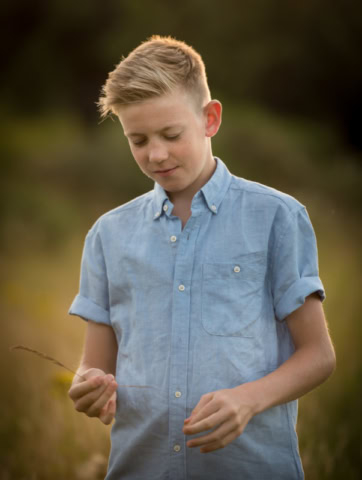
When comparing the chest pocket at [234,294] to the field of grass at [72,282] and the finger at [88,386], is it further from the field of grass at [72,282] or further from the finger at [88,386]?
the field of grass at [72,282]

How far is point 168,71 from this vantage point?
4.91ft

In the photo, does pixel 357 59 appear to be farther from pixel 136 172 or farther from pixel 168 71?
pixel 168 71

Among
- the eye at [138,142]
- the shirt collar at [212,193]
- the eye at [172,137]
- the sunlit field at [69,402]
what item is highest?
the eye at [172,137]

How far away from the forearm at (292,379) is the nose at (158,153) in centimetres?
61

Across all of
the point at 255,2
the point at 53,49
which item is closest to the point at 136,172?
the point at 53,49

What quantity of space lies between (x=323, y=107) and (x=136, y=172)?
1.94 metres

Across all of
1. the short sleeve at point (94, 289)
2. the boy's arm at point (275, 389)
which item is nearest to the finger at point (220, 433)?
the boy's arm at point (275, 389)

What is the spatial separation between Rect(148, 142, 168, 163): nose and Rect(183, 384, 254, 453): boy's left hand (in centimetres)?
61

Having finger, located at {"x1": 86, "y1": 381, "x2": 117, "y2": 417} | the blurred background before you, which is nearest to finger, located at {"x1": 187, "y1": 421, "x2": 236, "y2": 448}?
finger, located at {"x1": 86, "y1": 381, "x2": 117, "y2": 417}

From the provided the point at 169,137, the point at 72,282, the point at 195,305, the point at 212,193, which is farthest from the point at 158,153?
the point at 72,282

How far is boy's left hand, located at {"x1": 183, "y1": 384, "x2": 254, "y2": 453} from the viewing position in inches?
46.8

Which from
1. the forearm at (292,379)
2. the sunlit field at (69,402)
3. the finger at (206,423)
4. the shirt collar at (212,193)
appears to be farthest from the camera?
the sunlit field at (69,402)

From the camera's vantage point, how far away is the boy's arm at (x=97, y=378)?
1.39 m

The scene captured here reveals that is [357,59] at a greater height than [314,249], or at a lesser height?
greater
